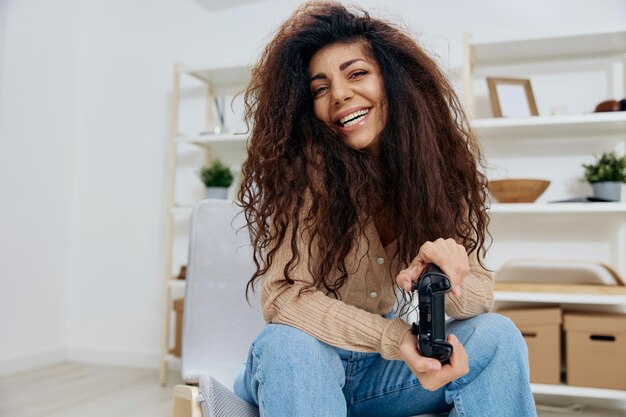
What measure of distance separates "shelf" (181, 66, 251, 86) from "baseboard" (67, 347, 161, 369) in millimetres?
1376

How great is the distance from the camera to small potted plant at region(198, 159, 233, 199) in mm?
2438

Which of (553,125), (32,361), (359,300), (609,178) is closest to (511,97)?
(553,125)

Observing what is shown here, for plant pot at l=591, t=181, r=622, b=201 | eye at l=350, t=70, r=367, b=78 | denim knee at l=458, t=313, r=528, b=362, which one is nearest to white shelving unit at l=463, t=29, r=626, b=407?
plant pot at l=591, t=181, r=622, b=201

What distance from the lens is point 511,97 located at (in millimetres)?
2133

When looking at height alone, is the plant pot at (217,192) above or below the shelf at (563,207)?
above

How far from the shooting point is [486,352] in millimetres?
758

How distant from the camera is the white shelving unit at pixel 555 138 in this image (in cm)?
211

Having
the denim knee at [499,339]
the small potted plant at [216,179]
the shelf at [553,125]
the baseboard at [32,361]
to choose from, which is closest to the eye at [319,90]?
the denim knee at [499,339]

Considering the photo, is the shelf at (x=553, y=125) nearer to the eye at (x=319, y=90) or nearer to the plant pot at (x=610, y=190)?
the plant pot at (x=610, y=190)

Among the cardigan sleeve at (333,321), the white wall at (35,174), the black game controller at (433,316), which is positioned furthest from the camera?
the white wall at (35,174)

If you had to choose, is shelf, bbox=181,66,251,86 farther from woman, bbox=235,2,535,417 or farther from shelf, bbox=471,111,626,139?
woman, bbox=235,2,535,417

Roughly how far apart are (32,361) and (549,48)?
2681 mm

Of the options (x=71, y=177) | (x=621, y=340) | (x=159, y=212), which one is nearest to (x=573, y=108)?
(x=621, y=340)

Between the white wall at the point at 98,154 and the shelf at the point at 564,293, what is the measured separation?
1530mm
